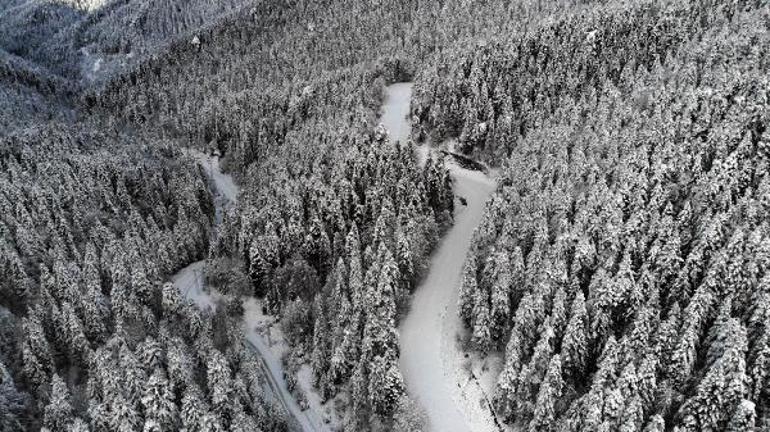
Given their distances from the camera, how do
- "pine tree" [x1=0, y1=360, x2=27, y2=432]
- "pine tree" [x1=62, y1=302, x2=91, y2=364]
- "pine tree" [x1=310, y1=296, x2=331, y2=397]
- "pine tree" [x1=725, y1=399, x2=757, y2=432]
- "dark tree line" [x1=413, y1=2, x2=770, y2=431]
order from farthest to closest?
"pine tree" [x1=62, y1=302, x2=91, y2=364] → "pine tree" [x1=310, y1=296, x2=331, y2=397] → "pine tree" [x1=0, y1=360, x2=27, y2=432] → "dark tree line" [x1=413, y1=2, x2=770, y2=431] → "pine tree" [x1=725, y1=399, x2=757, y2=432]

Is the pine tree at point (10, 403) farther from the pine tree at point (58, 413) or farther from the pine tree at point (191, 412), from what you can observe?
the pine tree at point (191, 412)

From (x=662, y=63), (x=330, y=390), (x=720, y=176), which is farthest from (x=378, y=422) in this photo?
(x=662, y=63)

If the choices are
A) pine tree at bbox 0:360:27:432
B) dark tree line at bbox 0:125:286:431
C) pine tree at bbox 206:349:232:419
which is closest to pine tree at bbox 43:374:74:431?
dark tree line at bbox 0:125:286:431

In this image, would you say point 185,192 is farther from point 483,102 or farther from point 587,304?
point 587,304

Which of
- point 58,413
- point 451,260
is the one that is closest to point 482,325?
point 451,260

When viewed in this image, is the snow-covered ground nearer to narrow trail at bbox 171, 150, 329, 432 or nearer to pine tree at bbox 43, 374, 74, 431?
narrow trail at bbox 171, 150, 329, 432

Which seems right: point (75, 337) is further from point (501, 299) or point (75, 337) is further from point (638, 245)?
point (638, 245)
